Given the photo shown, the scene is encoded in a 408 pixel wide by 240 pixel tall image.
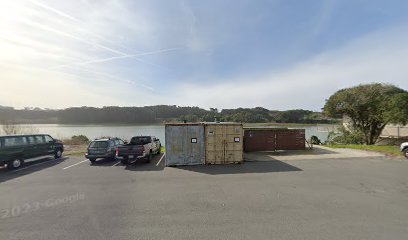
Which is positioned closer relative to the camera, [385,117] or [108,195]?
[108,195]

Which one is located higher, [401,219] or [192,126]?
[192,126]

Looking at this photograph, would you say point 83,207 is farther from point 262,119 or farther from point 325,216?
point 262,119

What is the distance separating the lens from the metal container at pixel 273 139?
1908cm

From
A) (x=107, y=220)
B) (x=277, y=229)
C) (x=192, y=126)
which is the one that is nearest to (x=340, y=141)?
(x=192, y=126)

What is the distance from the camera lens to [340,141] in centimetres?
2853

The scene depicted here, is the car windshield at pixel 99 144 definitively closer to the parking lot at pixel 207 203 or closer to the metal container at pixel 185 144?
the parking lot at pixel 207 203

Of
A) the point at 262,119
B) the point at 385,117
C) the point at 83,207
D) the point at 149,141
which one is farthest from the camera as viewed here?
the point at 262,119

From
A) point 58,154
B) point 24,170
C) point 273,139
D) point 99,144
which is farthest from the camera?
point 273,139

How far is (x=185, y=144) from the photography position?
14164 millimetres

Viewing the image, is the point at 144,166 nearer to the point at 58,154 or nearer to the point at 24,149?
the point at 24,149

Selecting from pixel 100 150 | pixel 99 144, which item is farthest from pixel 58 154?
pixel 100 150

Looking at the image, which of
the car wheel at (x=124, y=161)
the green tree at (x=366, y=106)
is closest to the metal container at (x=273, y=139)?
the car wheel at (x=124, y=161)

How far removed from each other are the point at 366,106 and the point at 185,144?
22.3 metres

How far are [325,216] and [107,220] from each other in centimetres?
578
